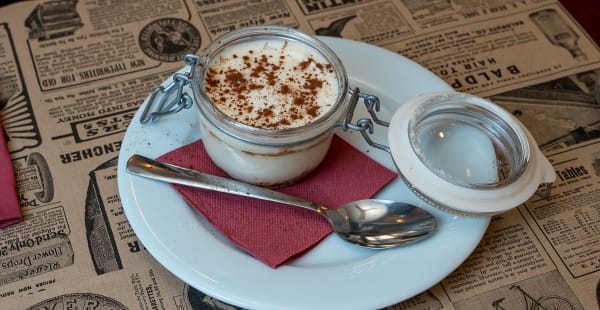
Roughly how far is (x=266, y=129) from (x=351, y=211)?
0.13 m

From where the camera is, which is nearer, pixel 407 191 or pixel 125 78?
pixel 407 191

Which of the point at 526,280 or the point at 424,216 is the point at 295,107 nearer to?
the point at 424,216

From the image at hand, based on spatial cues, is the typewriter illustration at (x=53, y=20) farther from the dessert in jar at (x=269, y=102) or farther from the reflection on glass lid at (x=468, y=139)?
the reflection on glass lid at (x=468, y=139)

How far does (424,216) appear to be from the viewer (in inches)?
25.7

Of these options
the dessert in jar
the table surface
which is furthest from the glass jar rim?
the table surface

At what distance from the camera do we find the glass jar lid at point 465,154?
1.98 feet

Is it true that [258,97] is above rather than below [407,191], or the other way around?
above

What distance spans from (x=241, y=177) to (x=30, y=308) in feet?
0.80

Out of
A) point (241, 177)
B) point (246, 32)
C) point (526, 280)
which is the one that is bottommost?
point (526, 280)

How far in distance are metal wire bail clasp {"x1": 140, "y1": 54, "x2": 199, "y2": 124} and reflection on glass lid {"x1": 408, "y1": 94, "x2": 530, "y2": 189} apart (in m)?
0.24

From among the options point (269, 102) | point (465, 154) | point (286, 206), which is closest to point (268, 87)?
point (269, 102)

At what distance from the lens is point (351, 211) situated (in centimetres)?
66

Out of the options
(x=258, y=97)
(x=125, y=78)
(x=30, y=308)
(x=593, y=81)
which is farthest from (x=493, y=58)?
(x=30, y=308)

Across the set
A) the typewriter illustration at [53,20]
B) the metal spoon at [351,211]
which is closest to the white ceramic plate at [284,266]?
the metal spoon at [351,211]
